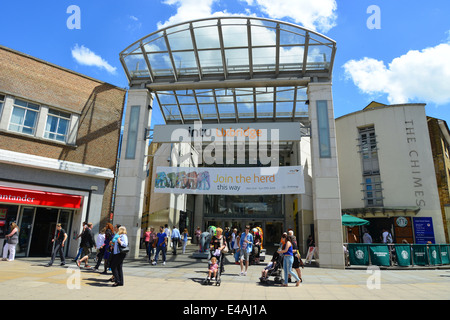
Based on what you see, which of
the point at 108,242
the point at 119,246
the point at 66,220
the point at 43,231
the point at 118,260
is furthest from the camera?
the point at 66,220

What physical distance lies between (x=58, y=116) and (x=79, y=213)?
5.17 meters

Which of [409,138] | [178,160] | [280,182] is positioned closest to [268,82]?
[280,182]

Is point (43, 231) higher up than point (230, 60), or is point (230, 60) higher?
point (230, 60)

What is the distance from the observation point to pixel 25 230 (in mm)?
13289

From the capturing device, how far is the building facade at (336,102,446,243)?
21570mm

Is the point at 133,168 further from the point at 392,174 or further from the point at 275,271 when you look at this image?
the point at 392,174

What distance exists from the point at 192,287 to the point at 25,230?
1018cm

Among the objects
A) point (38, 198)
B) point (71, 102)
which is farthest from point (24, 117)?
point (38, 198)

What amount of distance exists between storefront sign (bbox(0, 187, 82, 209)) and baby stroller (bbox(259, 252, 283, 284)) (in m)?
10.5

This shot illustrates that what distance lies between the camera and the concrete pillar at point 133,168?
1472 centimetres

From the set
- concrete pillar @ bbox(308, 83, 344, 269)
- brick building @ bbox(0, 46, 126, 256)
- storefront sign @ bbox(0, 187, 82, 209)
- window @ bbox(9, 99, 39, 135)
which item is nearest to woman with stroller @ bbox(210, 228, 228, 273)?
concrete pillar @ bbox(308, 83, 344, 269)

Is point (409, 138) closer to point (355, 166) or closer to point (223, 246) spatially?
point (355, 166)

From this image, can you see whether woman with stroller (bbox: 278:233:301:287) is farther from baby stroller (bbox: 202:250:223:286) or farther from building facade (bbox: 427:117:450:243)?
building facade (bbox: 427:117:450:243)

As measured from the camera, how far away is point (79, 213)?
48.3ft
